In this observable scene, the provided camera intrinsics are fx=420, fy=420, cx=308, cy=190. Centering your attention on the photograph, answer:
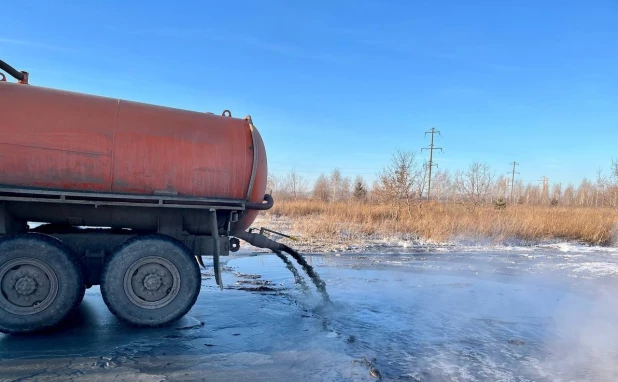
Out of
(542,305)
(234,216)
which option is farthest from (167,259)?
(542,305)

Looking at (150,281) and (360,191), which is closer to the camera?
(150,281)

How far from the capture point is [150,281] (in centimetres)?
541

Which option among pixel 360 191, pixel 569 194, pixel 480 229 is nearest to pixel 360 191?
pixel 360 191

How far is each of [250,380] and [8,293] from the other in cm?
316

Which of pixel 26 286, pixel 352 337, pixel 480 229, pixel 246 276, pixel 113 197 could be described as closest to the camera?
pixel 26 286

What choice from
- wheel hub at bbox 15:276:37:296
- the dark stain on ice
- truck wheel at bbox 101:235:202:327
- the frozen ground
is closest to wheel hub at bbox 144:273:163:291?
truck wheel at bbox 101:235:202:327

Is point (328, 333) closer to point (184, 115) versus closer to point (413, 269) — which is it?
point (184, 115)

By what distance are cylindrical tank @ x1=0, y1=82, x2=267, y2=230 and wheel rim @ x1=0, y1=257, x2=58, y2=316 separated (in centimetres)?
70

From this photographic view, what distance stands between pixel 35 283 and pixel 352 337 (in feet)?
12.8

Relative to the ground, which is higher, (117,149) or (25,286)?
(117,149)

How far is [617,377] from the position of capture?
4457 millimetres

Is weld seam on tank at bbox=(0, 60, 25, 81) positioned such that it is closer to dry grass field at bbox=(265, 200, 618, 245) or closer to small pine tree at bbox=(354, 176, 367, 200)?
dry grass field at bbox=(265, 200, 618, 245)

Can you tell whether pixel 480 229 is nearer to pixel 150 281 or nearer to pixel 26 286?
pixel 150 281

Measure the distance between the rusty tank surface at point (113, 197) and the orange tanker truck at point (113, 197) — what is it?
0.5 inches
